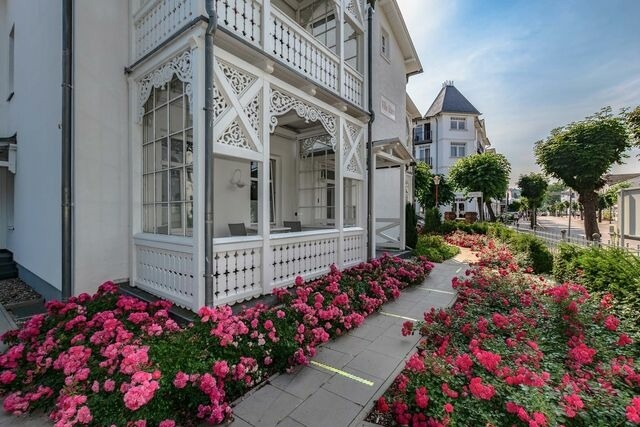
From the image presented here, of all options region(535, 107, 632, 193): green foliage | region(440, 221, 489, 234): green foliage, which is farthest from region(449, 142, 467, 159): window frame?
region(440, 221, 489, 234): green foliage

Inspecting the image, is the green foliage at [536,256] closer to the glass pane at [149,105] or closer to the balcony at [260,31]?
the balcony at [260,31]

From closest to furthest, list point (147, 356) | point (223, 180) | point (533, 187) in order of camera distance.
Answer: point (147, 356) < point (223, 180) < point (533, 187)

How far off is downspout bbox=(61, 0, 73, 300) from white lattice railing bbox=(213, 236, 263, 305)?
2115 millimetres

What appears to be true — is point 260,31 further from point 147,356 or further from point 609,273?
point 609,273

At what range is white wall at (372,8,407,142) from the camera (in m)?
8.39

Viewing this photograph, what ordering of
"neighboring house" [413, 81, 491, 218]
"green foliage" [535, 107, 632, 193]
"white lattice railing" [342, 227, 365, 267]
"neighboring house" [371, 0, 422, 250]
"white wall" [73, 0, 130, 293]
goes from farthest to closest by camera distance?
"neighboring house" [413, 81, 491, 218] < "green foliage" [535, 107, 632, 193] < "neighboring house" [371, 0, 422, 250] < "white lattice railing" [342, 227, 365, 267] < "white wall" [73, 0, 130, 293]

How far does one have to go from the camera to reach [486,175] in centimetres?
1658

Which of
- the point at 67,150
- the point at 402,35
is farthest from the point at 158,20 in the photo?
the point at 402,35

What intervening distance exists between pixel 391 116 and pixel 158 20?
23.8 ft

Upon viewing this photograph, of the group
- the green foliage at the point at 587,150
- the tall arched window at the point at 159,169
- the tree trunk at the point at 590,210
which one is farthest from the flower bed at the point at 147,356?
the tree trunk at the point at 590,210

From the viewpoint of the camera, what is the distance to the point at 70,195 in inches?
157

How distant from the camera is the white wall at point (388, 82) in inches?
330

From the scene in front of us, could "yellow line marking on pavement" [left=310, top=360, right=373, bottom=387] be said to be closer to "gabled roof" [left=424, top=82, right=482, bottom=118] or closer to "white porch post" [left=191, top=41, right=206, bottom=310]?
"white porch post" [left=191, top=41, right=206, bottom=310]

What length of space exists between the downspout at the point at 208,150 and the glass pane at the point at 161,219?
1508mm
